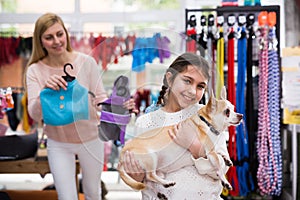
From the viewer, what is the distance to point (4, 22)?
4387mm

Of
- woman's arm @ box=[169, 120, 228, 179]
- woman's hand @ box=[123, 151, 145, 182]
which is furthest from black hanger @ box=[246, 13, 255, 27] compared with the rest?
woman's hand @ box=[123, 151, 145, 182]

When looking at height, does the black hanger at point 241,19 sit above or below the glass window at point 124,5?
below

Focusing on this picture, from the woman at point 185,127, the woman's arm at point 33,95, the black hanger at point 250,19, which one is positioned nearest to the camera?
the woman at point 185,127

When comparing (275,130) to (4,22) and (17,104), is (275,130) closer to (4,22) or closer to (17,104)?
(17,104)

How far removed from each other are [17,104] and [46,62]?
1.51 m

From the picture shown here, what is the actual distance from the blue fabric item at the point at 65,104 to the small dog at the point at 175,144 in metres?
0.47

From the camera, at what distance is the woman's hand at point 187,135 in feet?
5.85

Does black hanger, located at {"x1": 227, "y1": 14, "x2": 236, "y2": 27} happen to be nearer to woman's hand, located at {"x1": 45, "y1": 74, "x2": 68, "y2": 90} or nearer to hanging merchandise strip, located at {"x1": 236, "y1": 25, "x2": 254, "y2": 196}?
hanging merchandise strip, located at {"x1": 236, "y1": 25, "x2": 254, "y2": 196}

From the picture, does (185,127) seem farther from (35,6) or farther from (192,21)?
(35,6)

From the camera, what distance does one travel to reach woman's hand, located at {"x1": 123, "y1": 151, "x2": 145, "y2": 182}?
1809mm

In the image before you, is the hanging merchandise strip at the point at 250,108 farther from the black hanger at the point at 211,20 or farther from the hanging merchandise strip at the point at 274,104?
the black hanger at the point at 211,20

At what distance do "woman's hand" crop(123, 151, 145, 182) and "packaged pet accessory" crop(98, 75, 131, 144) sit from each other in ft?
0.29

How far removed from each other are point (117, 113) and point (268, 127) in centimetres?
168

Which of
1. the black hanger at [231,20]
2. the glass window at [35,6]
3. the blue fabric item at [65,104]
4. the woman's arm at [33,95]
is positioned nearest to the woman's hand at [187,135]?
the blue fabric item at [65,104]
